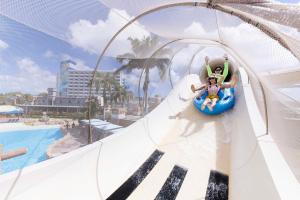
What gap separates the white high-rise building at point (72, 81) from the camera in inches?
131

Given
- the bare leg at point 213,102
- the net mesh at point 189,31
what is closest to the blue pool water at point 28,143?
the net mesh at point 189,31

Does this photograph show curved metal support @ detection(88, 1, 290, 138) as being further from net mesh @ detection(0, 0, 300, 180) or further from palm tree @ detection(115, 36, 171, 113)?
palm tree @ detection(115, 36, 171, 113)

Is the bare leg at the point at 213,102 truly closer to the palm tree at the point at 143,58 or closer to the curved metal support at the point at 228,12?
the palm tree at the point at 143,58

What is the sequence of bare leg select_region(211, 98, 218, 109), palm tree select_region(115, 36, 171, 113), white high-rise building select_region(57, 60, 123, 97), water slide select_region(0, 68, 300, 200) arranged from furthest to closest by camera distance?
bare leg select_region(211, 98, 218, 109) → palm tree select_region(115, 36, 171, 113) → white high-rise building select_region(57, 60, 123, 97) → water slide select_region(0, 68, 300, 200)

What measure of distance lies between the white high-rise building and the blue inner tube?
11.2 ft

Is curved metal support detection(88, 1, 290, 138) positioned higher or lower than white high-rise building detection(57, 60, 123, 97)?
higher

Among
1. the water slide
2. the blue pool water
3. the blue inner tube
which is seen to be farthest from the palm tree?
the blue inner tube

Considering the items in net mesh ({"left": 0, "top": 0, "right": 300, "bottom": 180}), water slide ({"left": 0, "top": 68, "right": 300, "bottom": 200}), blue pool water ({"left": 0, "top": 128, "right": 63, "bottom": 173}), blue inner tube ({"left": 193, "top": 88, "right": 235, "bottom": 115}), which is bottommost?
water slide ({"left": 0, "top": 68, "right": 300, "bottom": 200})

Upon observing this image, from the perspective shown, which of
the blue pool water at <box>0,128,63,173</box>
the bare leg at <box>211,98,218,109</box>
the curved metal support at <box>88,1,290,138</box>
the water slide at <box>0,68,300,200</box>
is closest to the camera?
the curved metal support at <box>88,1,290,138</box>

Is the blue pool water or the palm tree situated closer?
the blue pool water

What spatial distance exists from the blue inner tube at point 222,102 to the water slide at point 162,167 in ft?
1.60

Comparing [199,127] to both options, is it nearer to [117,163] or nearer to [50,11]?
[117,163]

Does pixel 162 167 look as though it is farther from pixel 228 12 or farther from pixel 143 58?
pixel 228 12

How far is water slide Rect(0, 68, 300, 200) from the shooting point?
2180 millimetres
